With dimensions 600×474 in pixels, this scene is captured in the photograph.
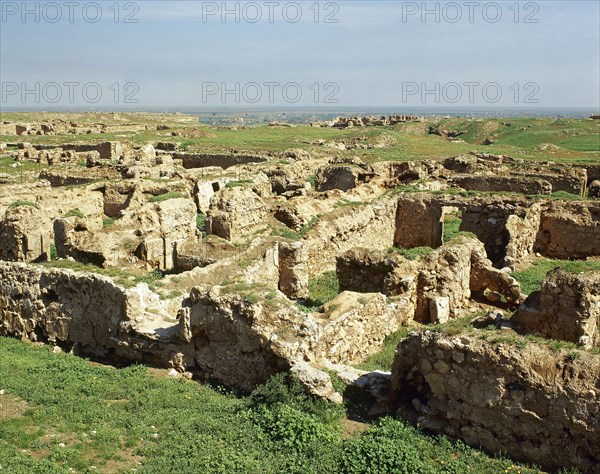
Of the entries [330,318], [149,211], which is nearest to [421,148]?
[149,211]

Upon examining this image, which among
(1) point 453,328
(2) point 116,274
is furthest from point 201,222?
(1) point 453,328

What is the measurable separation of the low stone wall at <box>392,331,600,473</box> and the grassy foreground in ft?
1.02

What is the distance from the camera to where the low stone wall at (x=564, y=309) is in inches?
412

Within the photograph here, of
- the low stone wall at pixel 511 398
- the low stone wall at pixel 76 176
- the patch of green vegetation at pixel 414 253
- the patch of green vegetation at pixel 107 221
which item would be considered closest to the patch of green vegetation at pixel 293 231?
the patch of green vegetation at pixel 414 253

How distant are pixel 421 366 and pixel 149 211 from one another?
13.8m

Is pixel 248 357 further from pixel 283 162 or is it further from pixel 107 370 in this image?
pixel 283 162

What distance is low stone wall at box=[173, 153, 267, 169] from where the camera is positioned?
42094 mm

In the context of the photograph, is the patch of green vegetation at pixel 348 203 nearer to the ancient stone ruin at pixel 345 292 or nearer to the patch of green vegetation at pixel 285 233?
the ancient stone ruin at pixel 345 292

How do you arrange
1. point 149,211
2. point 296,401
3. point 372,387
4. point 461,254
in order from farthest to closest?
point 149,211, point 461,254, point 372,387, point 296,401

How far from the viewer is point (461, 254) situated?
15250mm

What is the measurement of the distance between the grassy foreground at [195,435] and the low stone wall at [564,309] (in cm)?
371

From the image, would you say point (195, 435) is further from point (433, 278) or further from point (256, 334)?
point (433, 278)

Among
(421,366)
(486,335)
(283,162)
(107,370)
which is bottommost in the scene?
(107,370)

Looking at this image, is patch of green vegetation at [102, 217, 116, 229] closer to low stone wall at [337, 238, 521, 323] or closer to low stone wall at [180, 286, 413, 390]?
low stone wall at [337, 238, 521, 323]
